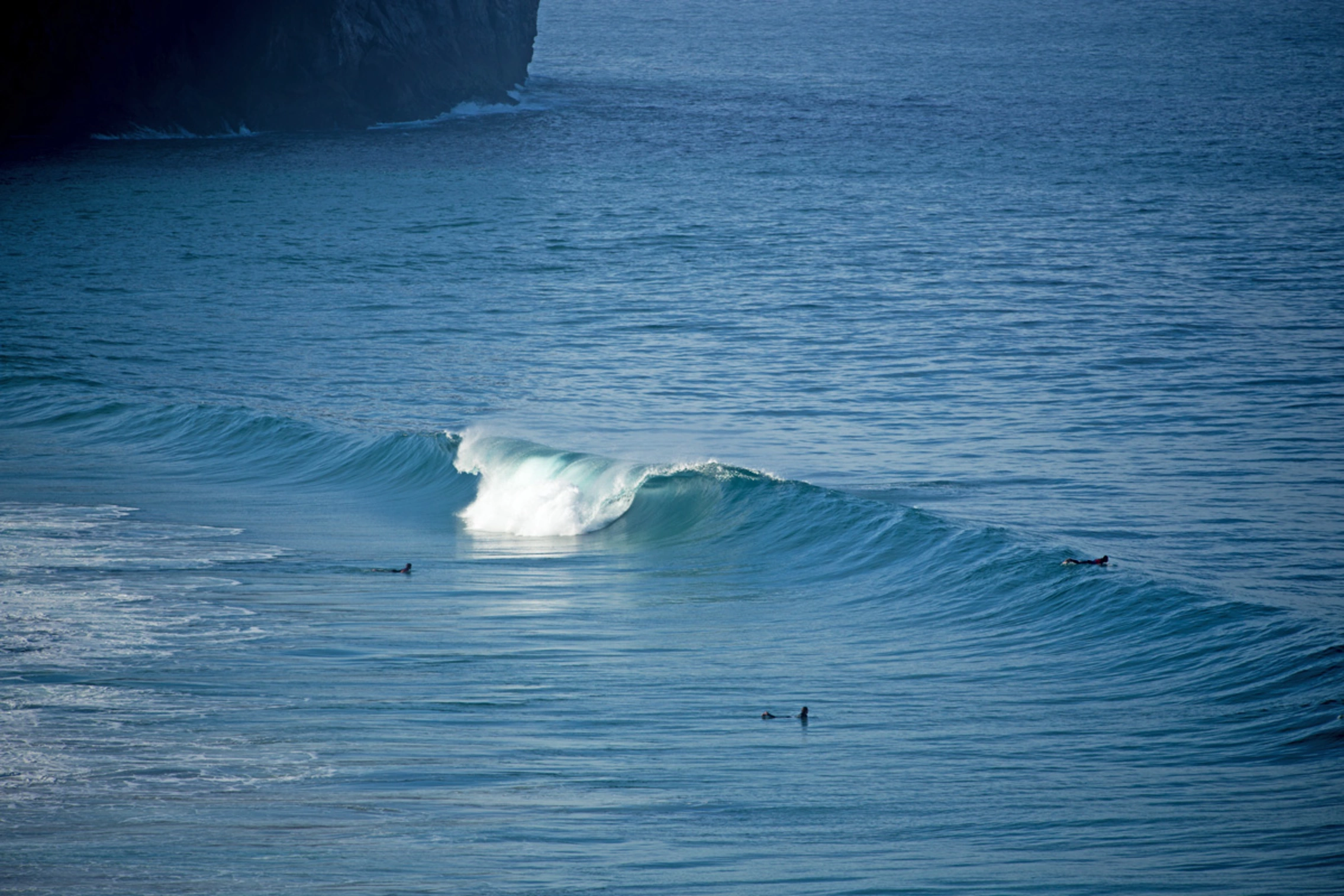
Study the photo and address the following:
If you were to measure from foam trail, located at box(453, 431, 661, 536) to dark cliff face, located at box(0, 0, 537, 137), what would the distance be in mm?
63030

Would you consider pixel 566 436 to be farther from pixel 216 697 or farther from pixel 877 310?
pixel 877 310

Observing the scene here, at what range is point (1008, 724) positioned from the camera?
11602 mm

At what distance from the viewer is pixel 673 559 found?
17.7 meters

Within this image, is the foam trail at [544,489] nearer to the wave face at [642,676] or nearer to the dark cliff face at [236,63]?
the wave face at [642,676]

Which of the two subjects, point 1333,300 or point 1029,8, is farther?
point 1029,8

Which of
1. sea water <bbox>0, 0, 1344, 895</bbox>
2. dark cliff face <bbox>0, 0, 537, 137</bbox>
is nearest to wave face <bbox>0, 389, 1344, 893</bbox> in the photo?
sea water <bbox>0, 0, 1344, 895</bbox>

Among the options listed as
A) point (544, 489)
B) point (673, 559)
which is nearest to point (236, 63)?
point (544, 489)

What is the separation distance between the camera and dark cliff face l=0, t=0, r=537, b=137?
74.4 meters

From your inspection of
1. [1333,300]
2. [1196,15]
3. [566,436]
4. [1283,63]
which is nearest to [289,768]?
[566,436]

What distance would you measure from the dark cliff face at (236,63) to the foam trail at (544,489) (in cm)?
6303

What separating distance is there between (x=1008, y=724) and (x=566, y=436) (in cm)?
1303

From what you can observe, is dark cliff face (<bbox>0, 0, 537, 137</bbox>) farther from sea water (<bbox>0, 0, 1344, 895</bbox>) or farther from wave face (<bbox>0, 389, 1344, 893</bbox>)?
wave face (<bbox>0, 389, 1344, 893</bbox>)

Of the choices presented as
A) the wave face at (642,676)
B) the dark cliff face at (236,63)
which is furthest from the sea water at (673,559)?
the dark cliff face at (236,63)

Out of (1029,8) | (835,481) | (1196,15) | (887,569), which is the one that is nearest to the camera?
(887,569)
